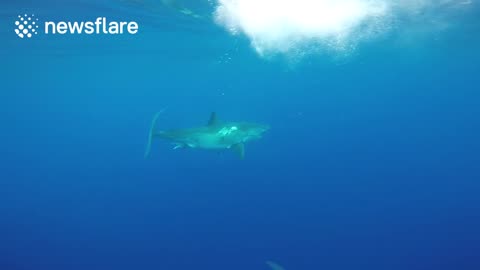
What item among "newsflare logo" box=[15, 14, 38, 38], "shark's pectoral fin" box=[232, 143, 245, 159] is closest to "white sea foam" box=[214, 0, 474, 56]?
"shark's pectoral fin" box=[232, 143, 245, 159]

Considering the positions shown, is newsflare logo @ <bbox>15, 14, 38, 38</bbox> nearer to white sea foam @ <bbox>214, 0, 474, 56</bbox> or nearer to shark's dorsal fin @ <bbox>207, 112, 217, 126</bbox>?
white sea foam @ <bbox>214, 0, 474, 56</bbox>

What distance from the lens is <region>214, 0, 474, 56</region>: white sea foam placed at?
1850 cm

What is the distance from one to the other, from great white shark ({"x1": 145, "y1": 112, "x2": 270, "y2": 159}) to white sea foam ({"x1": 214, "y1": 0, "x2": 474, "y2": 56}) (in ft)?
25.9

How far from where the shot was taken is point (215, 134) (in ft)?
36.9

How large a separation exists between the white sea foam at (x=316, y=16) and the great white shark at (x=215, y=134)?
7891mm

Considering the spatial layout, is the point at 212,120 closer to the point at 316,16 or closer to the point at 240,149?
the point at 240,149

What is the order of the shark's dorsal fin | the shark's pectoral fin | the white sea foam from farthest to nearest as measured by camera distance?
the white sea foam, the shark's pectoral fin, the shark's dorsal fin

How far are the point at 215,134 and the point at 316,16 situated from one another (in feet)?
40.5

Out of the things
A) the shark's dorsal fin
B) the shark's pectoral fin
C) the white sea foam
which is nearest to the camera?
the shark's dorsal fin

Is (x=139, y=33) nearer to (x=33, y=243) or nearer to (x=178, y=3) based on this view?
(x=178, y=3)

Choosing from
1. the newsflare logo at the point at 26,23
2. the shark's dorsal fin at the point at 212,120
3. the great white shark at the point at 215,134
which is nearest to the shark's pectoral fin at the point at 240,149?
the great white shark at the point at 215,134

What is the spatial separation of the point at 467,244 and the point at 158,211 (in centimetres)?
2269

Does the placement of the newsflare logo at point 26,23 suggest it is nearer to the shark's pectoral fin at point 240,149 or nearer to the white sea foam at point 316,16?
the white sea foam at point 316,16

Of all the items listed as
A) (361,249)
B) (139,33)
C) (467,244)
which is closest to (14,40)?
(139,33)
